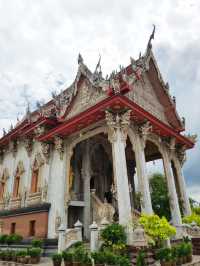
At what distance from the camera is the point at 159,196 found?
22328mm

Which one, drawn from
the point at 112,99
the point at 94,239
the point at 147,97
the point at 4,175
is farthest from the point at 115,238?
the point at 4,175

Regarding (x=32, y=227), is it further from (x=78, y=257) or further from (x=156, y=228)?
(x=156, y=228)

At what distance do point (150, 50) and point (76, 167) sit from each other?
26.6 ft

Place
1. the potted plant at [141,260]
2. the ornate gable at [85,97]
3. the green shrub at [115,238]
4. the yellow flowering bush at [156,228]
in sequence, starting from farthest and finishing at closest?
the ornate gable at [85,97], the green shrub at [115,238], the yellow flowering bush at [156,228], the potted plant at [141,260]

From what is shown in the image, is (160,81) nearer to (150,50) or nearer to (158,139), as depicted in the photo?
(150,50)

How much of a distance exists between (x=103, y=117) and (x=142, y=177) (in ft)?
10.8

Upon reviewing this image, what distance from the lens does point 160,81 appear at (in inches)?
594

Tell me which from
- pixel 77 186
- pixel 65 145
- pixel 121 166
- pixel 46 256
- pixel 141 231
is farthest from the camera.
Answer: pixel 77 186

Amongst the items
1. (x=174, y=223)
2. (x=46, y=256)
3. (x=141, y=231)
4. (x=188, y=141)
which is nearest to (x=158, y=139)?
(x=188, y=141)

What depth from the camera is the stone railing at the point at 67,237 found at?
1015 cm

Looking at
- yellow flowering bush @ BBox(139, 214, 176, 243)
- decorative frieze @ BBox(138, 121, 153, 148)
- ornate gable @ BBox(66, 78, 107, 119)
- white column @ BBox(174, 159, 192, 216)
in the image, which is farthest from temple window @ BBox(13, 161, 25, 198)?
yellow flowering bush @ BBox(139, 214, 176, 243)

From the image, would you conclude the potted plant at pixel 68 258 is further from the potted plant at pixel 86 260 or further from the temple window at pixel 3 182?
the temple window at pixel 3 182

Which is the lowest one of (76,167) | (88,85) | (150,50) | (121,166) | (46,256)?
(46,256)

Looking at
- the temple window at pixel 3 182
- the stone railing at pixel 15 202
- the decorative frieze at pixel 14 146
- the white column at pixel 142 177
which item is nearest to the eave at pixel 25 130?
the decorative frieze at pixel 14 146
